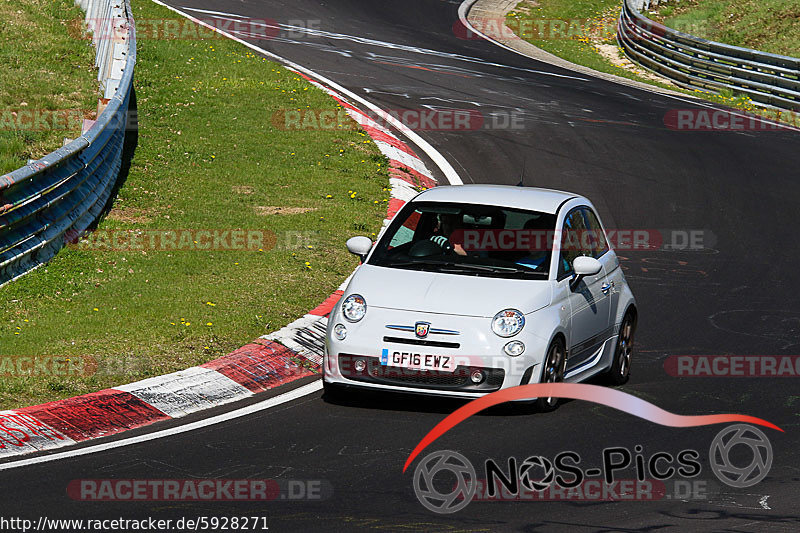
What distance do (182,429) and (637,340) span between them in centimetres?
488

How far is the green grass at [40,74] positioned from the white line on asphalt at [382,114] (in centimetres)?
406

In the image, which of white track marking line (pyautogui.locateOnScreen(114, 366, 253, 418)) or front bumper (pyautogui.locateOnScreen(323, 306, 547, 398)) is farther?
white track marking line (pyautogui.locateOnScreen(114, 366, 253, 418))

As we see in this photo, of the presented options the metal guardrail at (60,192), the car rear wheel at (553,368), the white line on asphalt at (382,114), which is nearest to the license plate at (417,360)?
the car rear wheel at (553,368)

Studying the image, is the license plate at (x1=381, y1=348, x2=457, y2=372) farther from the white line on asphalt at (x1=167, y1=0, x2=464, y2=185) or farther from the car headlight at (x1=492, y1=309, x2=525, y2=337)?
the white line on asphalt at (x1=167, y1=0, x2=464, y2=185)

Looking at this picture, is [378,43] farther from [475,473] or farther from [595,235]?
[475,473]

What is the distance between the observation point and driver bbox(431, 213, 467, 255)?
9.73 meters

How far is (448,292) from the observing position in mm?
8906

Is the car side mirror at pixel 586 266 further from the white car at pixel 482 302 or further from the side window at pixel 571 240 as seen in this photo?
the side window at pixel 571 240

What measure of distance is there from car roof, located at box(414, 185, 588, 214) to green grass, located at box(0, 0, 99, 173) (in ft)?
21.3

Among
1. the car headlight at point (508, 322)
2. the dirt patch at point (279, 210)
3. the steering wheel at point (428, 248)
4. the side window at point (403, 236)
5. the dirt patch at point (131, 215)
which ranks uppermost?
the side window at point (403, 236)

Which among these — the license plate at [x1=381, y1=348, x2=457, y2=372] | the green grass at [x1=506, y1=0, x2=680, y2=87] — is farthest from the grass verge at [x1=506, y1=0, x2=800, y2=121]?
the license plate at [x1=381, y1=348, x2=457, y2=372]

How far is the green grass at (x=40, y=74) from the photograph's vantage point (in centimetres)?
1611

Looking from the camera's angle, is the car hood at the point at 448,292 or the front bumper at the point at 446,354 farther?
the car hood at the point at 448,292

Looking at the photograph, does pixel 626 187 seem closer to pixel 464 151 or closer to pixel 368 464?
pixel 464 151
